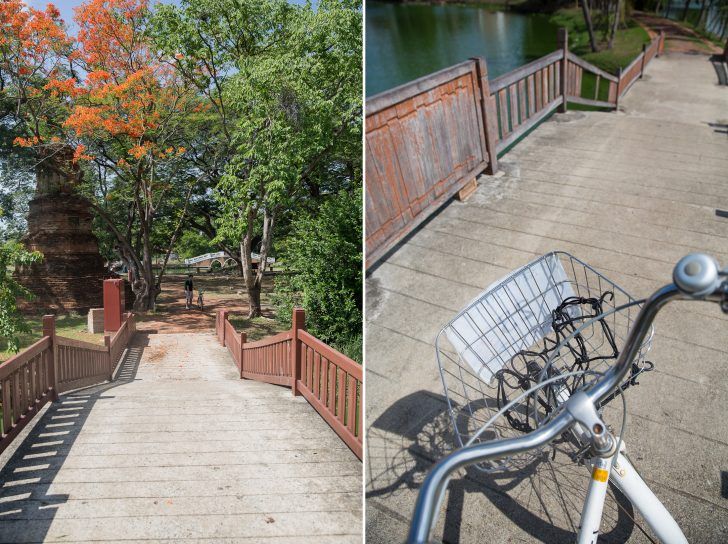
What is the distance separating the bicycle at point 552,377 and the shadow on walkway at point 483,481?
92mm

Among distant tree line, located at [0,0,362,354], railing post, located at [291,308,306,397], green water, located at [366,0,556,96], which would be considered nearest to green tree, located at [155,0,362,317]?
distant tree line, located at [0,0,362,354]

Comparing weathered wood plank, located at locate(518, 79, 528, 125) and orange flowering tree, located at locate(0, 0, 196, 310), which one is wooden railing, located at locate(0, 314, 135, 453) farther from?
weathered wood plank, located at locate(518, 79, 528, 125)

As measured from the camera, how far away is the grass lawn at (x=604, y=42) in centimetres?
1622

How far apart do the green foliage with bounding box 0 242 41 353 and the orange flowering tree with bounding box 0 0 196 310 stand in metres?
0.32

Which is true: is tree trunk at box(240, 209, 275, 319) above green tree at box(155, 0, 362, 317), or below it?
below

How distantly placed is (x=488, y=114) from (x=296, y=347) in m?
1.80

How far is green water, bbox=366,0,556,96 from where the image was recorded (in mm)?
15282

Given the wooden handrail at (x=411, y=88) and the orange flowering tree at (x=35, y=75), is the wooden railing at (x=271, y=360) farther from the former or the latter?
the orange flowering tree at (x=35, y=75)

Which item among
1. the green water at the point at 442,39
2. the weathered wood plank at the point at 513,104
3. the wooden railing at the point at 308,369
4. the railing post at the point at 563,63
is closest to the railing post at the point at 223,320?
the wooden railing at the point at 308,369

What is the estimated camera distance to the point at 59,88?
2107 mm

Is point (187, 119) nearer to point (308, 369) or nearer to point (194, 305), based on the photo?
point (194, 305)

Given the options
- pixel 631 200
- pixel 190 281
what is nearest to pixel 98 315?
pixel 190 281

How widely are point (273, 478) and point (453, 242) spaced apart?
162cm

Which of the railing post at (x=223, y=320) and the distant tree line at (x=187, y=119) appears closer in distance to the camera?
the distant tree line at (x=187, y=119)
